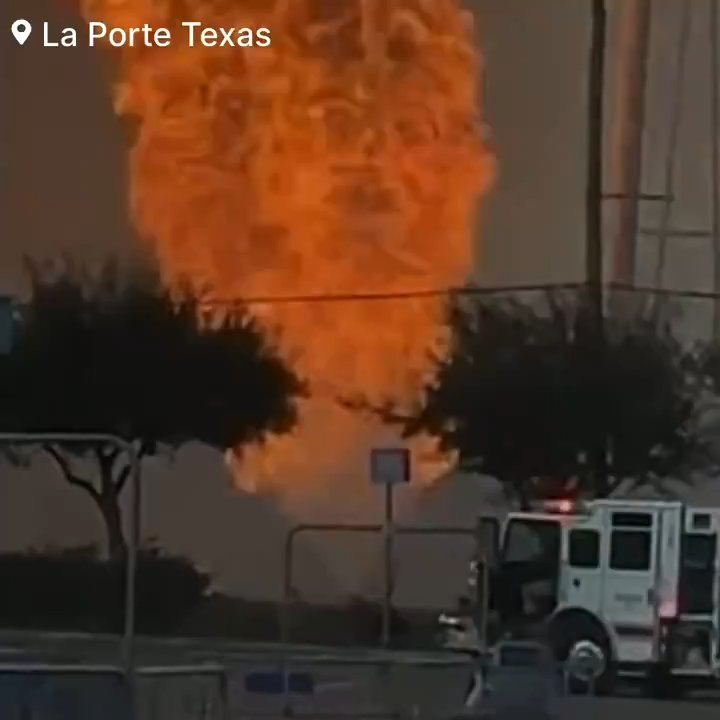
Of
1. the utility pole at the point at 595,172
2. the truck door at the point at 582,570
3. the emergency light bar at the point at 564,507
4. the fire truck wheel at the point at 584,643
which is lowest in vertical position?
the fire truck wheel at the point at 584,643

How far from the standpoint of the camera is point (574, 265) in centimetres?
3172

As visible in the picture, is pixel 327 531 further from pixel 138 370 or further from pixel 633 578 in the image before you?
pixel 633 578

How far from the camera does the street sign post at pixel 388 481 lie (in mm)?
28719

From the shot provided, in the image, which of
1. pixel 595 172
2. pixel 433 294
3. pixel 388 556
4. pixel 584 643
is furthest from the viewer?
pixel 433 294

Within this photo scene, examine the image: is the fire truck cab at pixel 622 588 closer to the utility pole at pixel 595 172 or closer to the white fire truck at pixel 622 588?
the white fire truck at pixel 622 588

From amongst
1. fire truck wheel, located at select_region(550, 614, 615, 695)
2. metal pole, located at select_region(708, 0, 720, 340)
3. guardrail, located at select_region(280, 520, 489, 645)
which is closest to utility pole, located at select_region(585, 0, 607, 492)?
metal pole, located at select_region(708, 0, 720, 340)

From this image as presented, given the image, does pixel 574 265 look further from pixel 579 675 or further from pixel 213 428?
pixel 579 675

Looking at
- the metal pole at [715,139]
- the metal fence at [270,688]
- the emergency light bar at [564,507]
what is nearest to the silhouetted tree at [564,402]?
the metal pole at [715,139]

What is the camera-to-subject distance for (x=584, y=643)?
24.4 meters

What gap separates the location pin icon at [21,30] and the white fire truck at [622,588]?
1179 centimetres

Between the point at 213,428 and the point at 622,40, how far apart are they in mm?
7570

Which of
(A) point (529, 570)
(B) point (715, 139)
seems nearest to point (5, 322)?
(A) point (529, 570)

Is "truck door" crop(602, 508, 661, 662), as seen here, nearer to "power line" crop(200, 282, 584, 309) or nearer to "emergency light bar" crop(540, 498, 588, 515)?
A: "emergency light bar" crop(540, 498, 588, 515)

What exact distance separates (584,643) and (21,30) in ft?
45.2
